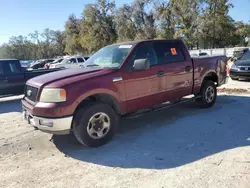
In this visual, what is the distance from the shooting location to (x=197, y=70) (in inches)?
247

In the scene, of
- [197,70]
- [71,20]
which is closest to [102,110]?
[197,70]

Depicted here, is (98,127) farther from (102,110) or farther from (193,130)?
(193,130)

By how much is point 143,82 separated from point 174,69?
1.02m

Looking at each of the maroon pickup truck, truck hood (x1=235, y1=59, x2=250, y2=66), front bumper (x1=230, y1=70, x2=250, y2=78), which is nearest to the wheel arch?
the maroon pickup truck

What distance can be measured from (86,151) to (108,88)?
1.15 meters

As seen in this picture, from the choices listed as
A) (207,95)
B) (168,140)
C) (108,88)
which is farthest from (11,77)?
(168,140)

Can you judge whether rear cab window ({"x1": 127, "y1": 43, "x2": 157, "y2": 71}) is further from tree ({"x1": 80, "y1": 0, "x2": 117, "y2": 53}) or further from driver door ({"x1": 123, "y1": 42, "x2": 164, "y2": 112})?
tree ({"x1": 80, "y1": 0, "x2": 117, "y2": 53})

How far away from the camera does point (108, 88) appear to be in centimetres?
440

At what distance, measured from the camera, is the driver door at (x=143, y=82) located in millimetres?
4766

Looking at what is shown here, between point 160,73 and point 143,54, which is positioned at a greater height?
point 143,54

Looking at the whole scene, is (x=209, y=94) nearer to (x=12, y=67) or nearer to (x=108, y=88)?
(x=108, y=88)

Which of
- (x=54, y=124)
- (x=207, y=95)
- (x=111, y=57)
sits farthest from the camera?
(x=207, y=95)

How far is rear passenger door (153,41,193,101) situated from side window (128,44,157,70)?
5.4 inches

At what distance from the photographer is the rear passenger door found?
5.45 meters
